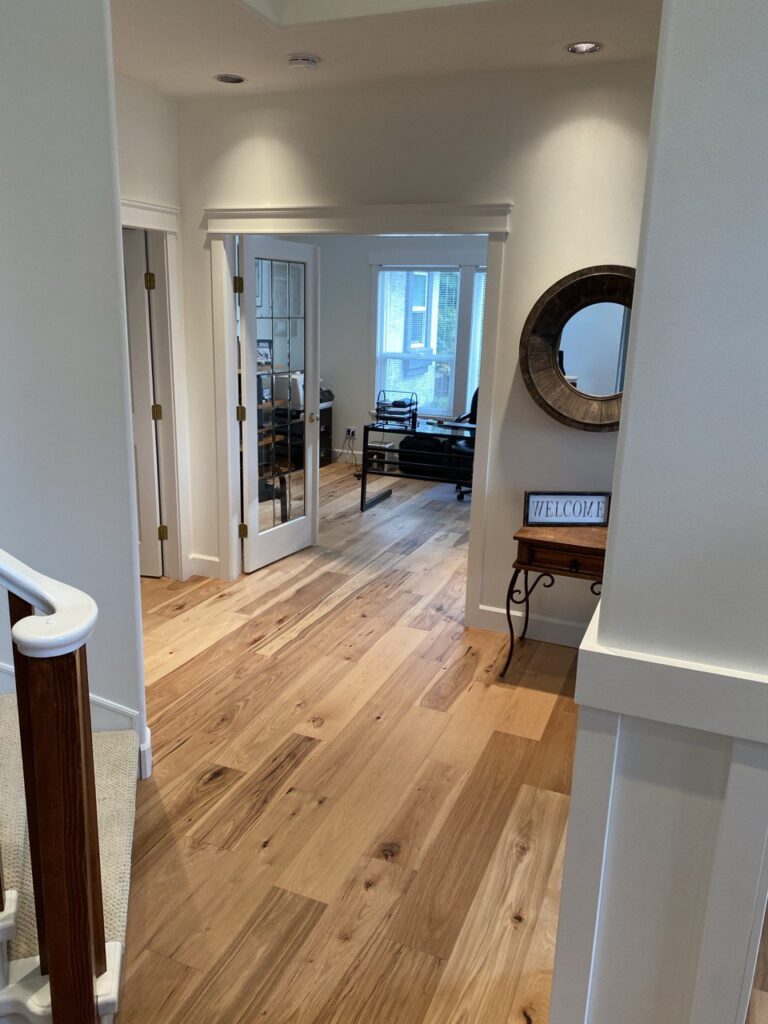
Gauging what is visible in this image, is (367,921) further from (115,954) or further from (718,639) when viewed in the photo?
(718,639)

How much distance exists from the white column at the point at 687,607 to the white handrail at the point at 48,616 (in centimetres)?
84

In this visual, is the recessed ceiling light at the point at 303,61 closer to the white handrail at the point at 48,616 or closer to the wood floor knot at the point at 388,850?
the white handrail at the point at 48,616

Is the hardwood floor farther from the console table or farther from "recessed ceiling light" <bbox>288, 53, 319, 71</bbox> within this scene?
"recessed ceiling light" <bbox>288, 53, 319, 71</bbox>

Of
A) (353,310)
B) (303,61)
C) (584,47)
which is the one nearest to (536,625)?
(584,47)

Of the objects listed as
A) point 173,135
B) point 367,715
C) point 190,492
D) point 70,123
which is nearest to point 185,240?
point 173,135

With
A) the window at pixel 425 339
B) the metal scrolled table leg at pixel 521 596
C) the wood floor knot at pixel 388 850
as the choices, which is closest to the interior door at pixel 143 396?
the metal scrolled table leg at pixel 521 596

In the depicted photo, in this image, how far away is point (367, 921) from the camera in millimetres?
2217

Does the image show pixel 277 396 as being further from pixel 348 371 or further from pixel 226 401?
pixel 348 371

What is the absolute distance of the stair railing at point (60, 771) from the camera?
4.35 ft

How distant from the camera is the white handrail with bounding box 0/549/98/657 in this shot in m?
1.29

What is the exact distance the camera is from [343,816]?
2.67m

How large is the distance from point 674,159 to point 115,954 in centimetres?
204

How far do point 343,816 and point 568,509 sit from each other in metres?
1.79

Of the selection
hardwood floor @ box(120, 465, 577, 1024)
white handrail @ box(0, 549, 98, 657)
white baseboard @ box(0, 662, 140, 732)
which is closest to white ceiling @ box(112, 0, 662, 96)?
white handrail @ box(0, 549, 98, 657)
